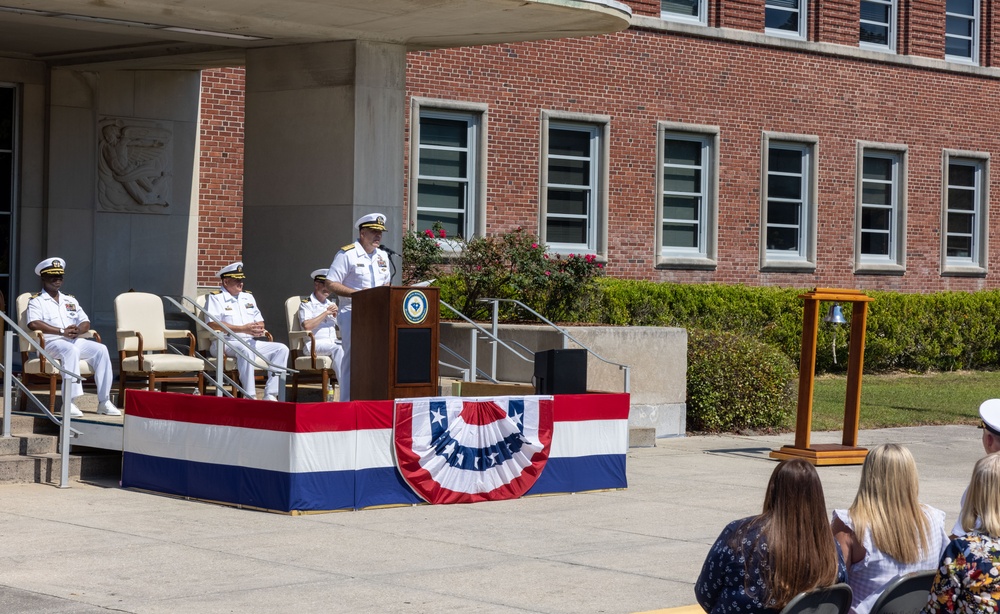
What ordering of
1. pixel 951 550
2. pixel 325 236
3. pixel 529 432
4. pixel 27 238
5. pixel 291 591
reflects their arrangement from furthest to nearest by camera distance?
pixel 27 238 < pixel 325 236 < pixel 529 432 < pixel 291 591 < pixel 951 550

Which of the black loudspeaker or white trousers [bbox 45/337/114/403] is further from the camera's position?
white trousers [bbox 45/337/114/403]

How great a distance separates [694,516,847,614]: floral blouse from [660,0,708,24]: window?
741 inches

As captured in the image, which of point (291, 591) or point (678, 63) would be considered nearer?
point (291, 591)

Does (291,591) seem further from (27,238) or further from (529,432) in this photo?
(27,238)

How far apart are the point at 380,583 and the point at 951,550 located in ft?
13.0

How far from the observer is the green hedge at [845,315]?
2128 cm

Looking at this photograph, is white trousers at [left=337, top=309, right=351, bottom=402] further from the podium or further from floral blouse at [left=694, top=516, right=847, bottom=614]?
floral blouse at [left=694, top=516, right=847, bottom=614]

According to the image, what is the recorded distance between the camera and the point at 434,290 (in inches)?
458

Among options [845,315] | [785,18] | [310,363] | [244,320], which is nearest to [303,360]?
[310,363]

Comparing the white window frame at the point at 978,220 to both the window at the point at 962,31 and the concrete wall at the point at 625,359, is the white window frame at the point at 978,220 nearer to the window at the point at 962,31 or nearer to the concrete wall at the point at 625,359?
the window at the point at 962,31

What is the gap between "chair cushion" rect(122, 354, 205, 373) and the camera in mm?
12922

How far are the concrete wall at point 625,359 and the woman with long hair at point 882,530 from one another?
9549mm

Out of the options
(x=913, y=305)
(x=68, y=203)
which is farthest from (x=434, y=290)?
(x=913, y=305)

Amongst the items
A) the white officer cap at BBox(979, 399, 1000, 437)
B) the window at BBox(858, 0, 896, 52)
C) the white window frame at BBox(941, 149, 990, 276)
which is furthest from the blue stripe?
the white window frame at BBox(941, 149, 990, 276)
